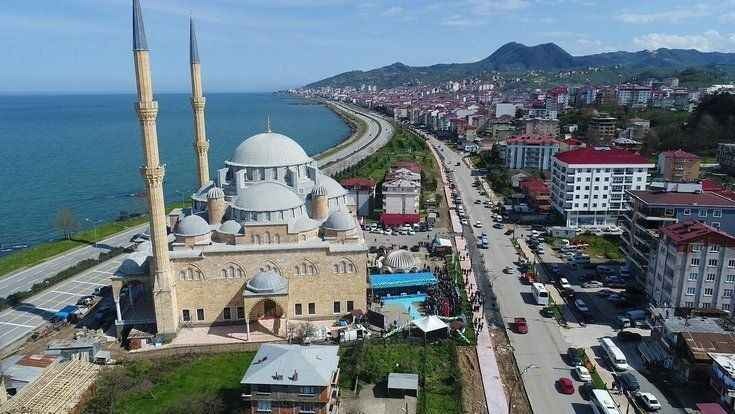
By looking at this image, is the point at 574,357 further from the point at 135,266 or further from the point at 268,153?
the point at 135,266

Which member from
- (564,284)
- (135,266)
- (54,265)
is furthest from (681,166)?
(54,265)

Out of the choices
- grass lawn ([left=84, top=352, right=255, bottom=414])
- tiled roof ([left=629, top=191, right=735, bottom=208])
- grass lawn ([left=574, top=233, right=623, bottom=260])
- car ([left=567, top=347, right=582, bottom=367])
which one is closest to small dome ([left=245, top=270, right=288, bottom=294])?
grass lawn ([left=84, top=352, right=255, bottom=414])

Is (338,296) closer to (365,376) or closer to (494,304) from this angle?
(365,376)

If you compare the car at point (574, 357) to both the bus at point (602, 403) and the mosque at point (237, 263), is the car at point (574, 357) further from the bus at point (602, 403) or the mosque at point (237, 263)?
the mosque at point (237, 263)

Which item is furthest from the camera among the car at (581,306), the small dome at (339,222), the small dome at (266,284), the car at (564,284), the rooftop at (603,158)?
the rooftop at (603,158)

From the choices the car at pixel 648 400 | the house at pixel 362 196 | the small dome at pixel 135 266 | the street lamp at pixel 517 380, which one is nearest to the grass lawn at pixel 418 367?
the street lamp at pixel 517 380

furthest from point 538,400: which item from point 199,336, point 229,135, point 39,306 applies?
point 229,135
